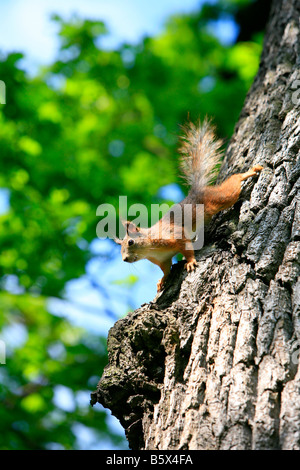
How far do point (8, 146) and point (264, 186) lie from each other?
3980 mm

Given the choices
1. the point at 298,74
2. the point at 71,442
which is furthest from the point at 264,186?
Result: the point at 71,442

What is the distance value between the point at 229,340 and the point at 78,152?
5.19 metres

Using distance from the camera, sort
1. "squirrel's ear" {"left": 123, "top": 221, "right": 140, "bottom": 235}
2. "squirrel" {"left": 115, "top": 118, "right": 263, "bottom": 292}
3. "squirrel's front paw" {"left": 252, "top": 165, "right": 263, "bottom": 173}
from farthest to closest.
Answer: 1. "squirrel's ear" {"left": 123, "top": 221, "right": 140, "bottom": 235}
2. "squirrel" {"left": 115, "top": 118, "right": 263, "bottom": 292}
3. "squirrel's front paw" {"left": 252, "top": 165, "right": 263, "bottom": 173}

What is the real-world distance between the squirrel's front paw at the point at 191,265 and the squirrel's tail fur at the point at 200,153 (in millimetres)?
1238

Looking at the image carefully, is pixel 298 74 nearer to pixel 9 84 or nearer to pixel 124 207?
pixel 124 207

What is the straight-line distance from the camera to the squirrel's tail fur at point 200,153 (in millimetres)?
4180

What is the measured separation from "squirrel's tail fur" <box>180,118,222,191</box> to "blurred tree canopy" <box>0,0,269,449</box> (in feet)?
0.76

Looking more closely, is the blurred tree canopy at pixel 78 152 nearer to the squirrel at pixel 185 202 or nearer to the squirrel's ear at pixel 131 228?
the squirrel at pixel 185 202

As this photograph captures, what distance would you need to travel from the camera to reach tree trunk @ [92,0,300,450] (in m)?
1.92

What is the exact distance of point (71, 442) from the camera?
6.43 m

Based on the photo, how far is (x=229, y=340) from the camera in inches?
89.1
